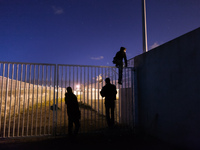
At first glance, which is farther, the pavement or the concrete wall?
the pavement

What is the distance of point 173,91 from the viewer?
13.5ft

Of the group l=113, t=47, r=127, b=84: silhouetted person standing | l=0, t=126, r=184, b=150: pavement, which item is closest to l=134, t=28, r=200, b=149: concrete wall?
l=0, t=126, r=184, b=150: pavement

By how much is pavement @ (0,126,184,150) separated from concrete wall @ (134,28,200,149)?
1.46 feet

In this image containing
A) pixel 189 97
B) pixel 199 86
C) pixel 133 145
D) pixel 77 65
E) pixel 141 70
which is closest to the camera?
pixel 199 86

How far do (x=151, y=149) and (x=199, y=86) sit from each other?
6.57ft

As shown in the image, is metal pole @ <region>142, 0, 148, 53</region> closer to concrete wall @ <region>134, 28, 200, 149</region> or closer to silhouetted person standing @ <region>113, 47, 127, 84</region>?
concrete wall @ <region>134, 28, 200, 149</region>

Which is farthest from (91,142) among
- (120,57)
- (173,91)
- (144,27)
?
(144,27)

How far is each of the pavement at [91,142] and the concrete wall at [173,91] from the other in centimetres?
44

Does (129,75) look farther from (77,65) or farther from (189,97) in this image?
(189,97)

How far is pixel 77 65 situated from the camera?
520cm

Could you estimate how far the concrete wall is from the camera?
349 centimetres

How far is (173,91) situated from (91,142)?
9.16 feet

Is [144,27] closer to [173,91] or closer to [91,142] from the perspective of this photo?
[173,91]

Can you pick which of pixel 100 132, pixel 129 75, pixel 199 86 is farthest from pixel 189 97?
pixel 100 132
